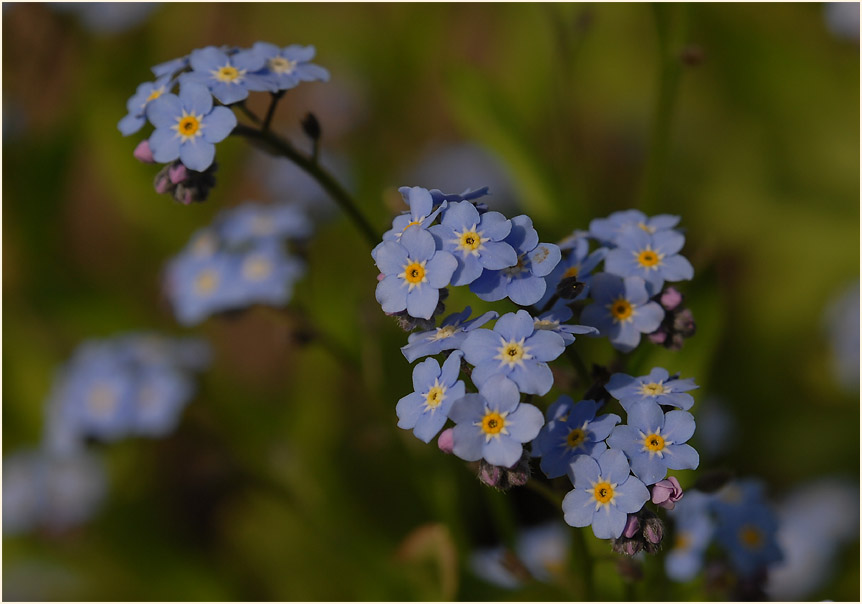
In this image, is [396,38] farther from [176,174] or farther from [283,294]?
[176,174]

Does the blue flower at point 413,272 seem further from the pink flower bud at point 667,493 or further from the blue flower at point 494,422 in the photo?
the pink flower bud at point 667,493

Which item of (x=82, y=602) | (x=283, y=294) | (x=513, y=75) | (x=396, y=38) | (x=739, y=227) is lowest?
(x=82, y=602)

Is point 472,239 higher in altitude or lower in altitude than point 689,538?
higher

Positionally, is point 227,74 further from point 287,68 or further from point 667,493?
point 667,493

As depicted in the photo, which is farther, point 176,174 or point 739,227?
point 739,227

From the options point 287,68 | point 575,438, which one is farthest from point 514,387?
point 287,68

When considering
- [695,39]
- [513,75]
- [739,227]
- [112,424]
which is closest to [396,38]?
[513,75]
